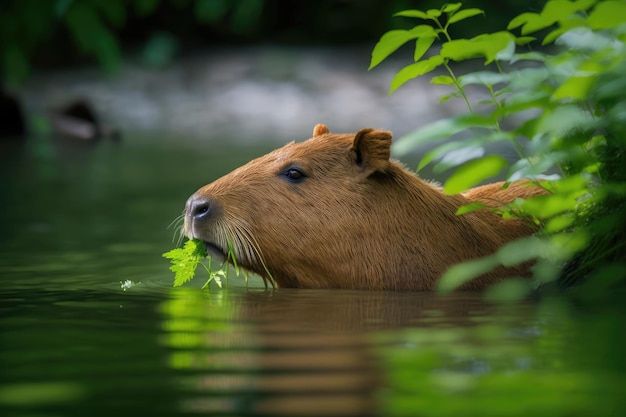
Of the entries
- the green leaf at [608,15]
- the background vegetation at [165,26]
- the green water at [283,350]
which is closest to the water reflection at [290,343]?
the green water at [283,350]

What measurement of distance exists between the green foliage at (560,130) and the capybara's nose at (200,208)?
1.23 m

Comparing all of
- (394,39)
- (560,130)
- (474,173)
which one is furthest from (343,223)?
(474,173)

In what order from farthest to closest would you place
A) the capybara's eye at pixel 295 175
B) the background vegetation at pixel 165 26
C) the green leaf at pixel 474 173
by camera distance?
the background vegetation at pixel 165 26 → the capybara's eye at pixel 295 175 → the green leaf at pixel 474 173

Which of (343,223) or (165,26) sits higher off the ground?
(165,26)

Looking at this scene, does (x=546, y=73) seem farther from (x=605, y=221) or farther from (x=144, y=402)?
(x=144, y=402)

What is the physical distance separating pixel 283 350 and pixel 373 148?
211cm

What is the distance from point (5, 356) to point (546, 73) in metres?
1.93

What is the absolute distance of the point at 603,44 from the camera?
3.88 meters

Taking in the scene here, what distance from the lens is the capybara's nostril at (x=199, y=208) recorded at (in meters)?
5.09

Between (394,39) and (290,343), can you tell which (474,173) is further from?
(394,39)

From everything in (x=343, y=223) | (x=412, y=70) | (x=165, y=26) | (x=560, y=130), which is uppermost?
(x=165, y=26)

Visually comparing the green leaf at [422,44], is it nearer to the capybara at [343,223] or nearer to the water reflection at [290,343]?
the capybara at [343,223]

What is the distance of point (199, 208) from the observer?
5113 mm

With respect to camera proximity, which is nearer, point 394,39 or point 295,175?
point 394,39
